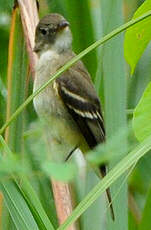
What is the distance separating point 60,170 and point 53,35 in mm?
1648

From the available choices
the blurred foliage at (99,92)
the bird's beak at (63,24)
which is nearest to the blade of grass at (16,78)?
the blurred foliage at (99,92)

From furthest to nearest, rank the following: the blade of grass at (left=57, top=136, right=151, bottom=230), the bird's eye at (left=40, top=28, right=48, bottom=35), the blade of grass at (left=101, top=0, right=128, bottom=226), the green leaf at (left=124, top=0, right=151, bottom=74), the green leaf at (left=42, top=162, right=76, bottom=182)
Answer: the bird's eye at (left=40, top=28, right=48, bottom=35)
the blade of grass at (left=101, top=0, right=128, bottom=226)
the green leaf at (left=124, top=0, right=151, bottom=74)
the blade of grass at (left=57, top=136, right=151, bottom=230)
the green leaf at (left=42, top=162, right=76, bottom=182)

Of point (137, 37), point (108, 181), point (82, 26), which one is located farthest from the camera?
point (82, 26)

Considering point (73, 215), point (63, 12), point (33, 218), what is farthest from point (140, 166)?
point (73, 215)

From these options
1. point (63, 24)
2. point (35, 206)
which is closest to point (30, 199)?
point (35, 206)

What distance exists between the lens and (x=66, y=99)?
6.62 feet

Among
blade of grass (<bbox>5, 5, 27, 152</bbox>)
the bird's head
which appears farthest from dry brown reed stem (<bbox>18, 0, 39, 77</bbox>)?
the bird's head

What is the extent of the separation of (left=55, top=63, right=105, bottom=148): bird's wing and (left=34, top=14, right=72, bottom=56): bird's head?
0.13 metres

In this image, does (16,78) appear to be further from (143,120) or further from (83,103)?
(143,120)

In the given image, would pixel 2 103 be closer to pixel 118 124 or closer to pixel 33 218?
pixel 118 124

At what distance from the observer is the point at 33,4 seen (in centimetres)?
161

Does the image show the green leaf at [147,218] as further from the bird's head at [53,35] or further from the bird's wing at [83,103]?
the bird's head at [53,35]

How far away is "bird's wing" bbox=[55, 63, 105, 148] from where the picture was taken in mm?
1974

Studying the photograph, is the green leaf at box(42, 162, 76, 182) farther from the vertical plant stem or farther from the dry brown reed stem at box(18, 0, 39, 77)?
the dry brown reed stem at box(18, 0, 39, 77)
